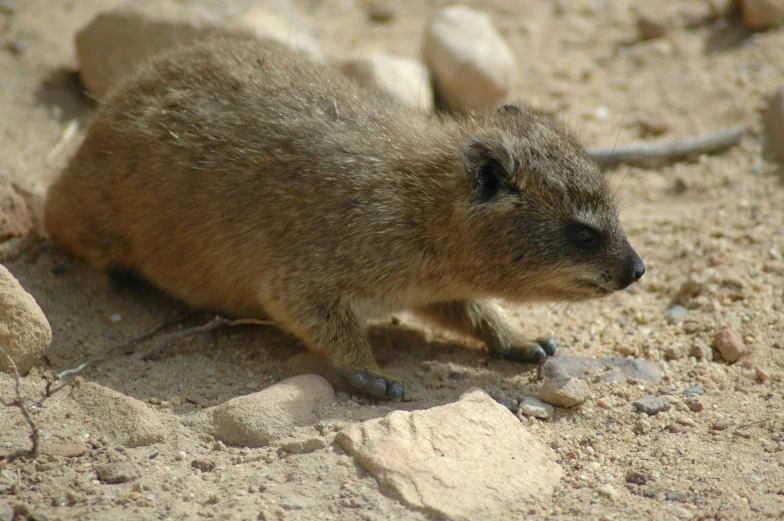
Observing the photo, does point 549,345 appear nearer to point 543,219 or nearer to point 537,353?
point 537,353

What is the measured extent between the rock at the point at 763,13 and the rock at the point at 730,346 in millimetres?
4947

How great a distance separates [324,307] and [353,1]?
635cm

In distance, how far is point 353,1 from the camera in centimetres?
1073

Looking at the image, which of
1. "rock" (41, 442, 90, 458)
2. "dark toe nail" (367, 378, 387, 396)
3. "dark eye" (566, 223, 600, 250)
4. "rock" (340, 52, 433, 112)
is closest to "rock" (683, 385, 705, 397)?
"dark eye" (566, 223, 600, 250)

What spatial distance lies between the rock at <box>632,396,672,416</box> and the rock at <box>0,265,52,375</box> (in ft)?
12.7

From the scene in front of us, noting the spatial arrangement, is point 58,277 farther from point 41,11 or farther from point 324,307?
point 41,11

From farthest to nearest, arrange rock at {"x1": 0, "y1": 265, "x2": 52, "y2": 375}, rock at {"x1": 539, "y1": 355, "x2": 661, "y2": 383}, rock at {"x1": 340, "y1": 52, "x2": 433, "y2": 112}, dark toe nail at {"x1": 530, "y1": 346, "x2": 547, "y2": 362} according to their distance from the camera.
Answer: rock at {"x1": 340, "y1": 52, "x2": 433, "y2": 112}
dark toe nail at {"x1": 530, "y1": 346, "x2": 547, "y2": 362}
rock at {"x1": 539, "y1": 355, "x2": 661, "y2": 383}
rock at {"x1": 0, "y1": 265, "x2": 52, "y2": 375}

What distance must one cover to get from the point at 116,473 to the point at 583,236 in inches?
128

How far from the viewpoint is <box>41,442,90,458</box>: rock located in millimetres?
4430

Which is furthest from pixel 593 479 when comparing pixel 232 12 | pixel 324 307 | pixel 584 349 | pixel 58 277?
pixel 232 12

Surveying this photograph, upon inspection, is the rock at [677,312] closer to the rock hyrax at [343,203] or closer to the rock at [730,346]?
the rock at [730,346]

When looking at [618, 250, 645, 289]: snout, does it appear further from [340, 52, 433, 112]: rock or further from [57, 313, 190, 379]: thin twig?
[57, 313, 190, 379]: thin twig

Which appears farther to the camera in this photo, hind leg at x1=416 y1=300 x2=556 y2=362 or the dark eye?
hind leg at x1=416 y1=300 x2=556 y2=362

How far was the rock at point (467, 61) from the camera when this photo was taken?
8.71 metres
